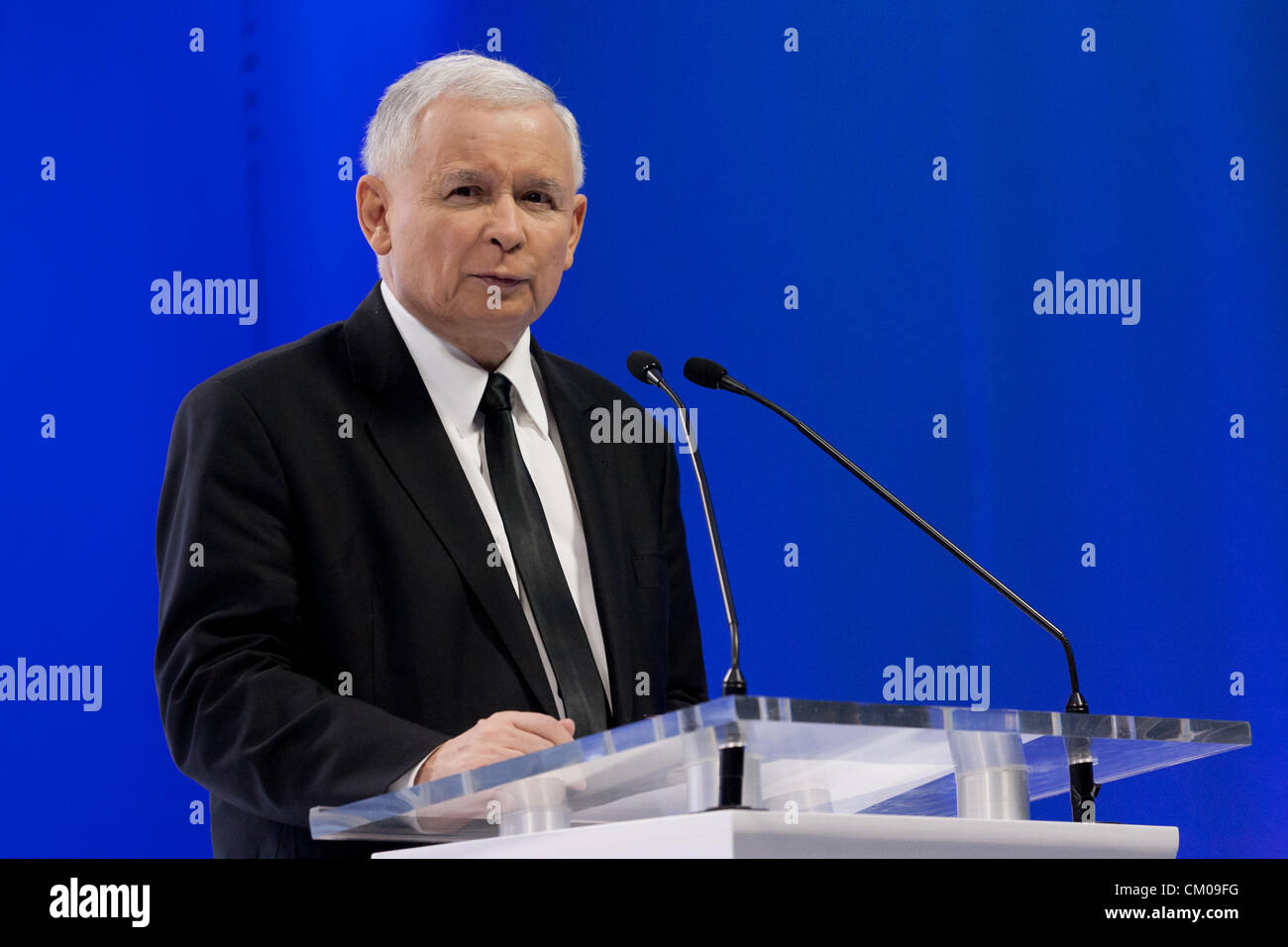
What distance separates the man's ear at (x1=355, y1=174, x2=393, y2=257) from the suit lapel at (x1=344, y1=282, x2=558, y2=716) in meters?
0.13

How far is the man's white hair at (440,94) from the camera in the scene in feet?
7.02

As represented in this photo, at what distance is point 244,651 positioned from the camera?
5.72ft

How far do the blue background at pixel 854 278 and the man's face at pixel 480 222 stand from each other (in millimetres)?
994

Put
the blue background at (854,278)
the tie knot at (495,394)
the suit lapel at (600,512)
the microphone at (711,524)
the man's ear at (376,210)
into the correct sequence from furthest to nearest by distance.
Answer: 1. the blue background at (854,278)
2. the man's ear at (376,210)
3. the tie knot at (495,394)
4. the suit lapel at (600,512)
5. the microphone at (711,524)

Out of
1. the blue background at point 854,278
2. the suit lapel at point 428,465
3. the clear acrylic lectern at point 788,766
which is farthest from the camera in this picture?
the blue background at point 854,278

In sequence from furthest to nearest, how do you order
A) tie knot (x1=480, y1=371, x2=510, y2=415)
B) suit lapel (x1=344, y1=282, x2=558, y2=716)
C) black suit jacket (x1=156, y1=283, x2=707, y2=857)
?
tie knot (x1=480, y1=371, x2=510, y2=415) → suit lapel (x1=344, y1=282, x2=558, y2=716) → black suit jacket (x1=156, y1=283, x2=707, y2=857)

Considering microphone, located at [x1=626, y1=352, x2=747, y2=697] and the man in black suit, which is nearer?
microphone, located at [x1=626, y1=352, x2=747, y2=697]

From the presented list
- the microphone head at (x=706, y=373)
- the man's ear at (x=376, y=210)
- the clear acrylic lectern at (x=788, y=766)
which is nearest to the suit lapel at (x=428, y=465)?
the man's ear at (x=376, y=210)

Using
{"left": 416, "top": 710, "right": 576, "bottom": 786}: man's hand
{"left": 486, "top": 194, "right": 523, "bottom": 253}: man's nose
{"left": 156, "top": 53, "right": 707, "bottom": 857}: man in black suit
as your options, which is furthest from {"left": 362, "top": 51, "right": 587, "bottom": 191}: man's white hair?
{"left": 416, "top": 710, "right": 576, "bottom": 786}: man's hand

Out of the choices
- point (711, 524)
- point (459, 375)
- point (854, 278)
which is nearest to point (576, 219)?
point (459, 375)

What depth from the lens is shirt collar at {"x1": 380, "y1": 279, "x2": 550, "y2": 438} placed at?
2068 mm

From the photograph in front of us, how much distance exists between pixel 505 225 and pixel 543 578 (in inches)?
20.8

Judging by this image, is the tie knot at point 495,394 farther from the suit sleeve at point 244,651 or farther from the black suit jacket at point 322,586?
the suit sleeve at point 244,651

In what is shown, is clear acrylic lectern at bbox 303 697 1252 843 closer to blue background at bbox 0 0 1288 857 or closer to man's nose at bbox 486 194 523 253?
man's nose at bbox 486 194 523 253
